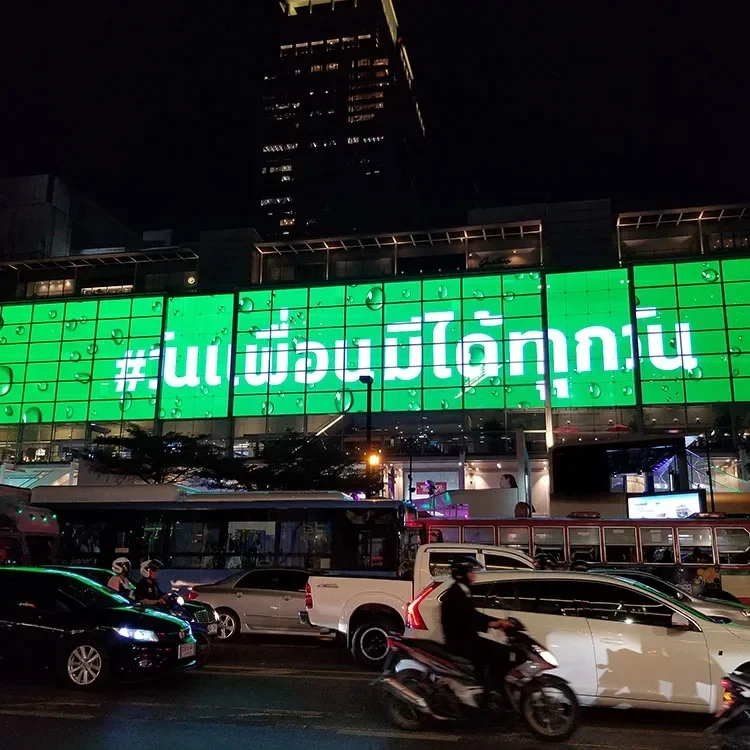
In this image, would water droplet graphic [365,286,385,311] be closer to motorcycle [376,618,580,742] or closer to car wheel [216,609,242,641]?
car wheel [216,609,242,641]

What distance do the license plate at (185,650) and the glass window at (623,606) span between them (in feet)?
17.0

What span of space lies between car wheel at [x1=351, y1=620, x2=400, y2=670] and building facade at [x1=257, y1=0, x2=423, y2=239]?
139806 millimetres

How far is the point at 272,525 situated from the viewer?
16609mm

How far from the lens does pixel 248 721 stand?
294 inches

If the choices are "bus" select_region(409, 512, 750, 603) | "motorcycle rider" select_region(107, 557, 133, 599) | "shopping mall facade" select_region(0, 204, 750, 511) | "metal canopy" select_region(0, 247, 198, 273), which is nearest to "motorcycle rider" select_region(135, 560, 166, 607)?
"motorcycle rider" select_region(107, 557, 133, 599)

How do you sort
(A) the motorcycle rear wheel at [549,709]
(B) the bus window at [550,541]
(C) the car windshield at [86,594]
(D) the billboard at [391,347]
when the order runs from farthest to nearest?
1. (D) the billboard at [391,347]
2. (B) the bus window at [550,541]
3. (C) the car windshield at [86,594]
4. (A) the motorcycle rear wheel at [549,709]

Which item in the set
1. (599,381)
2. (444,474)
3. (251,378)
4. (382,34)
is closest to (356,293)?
(251,378)

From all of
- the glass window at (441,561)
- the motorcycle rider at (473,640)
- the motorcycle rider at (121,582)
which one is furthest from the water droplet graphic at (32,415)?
the motorcycle rider at (473,640)

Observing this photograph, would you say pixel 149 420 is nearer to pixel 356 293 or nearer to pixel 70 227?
pixel 356 293

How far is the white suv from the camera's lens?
744 cm

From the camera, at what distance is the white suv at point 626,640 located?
293 inches

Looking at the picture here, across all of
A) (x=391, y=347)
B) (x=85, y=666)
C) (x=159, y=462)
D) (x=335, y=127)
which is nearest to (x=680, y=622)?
(x=85, y=666)

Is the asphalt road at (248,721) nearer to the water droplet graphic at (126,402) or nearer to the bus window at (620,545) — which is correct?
the bus window at (620,545)

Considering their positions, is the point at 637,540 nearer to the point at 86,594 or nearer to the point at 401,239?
the point at 86,594
